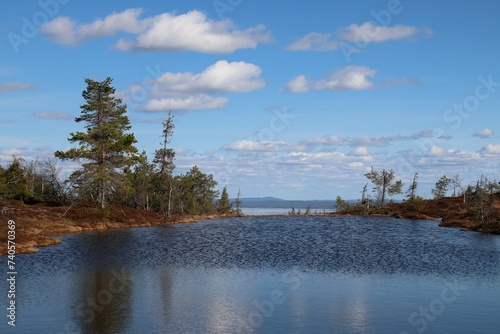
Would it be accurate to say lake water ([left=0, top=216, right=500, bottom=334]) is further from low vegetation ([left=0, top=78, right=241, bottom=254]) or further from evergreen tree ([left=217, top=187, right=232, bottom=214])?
evergreen tree ([left=217, top=187, right=232, bottom=214])

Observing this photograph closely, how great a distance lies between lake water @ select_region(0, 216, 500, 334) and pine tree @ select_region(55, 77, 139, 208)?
24.9 metres

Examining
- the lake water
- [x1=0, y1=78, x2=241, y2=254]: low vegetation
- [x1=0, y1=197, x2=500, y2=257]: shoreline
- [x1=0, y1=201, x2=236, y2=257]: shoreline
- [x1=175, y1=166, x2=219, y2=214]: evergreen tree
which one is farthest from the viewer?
[x1=175, y1=166, x2=219, y2=214]: evergreen tree

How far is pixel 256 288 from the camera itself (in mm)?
33000

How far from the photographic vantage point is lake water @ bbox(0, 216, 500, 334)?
24328mm

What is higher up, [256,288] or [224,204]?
[224,204]

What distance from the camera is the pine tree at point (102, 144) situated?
82.1 m

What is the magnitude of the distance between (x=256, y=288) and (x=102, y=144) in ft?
194

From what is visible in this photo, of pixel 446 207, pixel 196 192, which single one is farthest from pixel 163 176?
pixel 446 207

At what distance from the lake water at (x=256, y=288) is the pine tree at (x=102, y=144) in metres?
24.9

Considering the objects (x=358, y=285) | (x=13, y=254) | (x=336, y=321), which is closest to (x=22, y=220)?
(x=13, y=254)

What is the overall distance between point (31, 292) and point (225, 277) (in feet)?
45.1

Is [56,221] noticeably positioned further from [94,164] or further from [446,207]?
[446,207]

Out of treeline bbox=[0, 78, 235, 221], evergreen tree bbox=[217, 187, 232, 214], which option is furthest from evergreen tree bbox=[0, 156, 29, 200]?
evergreen tree bbox=[217, 187, 232, 214]

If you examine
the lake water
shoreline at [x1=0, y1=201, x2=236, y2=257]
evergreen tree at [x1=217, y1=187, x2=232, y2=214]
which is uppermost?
evergreen tree at [x1=217, y1=187, x2=232, y2=214]
